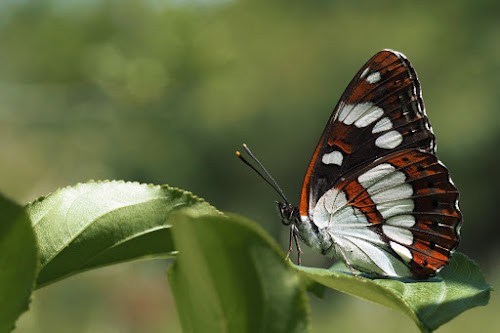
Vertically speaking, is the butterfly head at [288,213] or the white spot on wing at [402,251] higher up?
the butterfly head at [288,213]

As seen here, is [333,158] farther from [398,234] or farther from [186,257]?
[186,257]

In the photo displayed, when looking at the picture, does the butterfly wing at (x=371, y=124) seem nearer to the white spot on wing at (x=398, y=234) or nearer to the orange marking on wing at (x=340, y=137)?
the orange marking on wing at (x=340, y=137)

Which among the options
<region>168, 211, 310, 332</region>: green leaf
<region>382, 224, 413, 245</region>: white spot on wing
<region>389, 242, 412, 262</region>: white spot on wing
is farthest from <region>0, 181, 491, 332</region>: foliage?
<region>382, 224, 413, 245</region>: white spot on wing

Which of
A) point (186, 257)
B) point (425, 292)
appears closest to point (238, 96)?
point (425, 292)

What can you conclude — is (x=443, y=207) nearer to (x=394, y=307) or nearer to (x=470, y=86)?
(x=394, y=307)

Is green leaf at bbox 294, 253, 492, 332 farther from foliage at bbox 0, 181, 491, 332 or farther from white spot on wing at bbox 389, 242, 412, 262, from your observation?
white spot on wing at bbox 389, 242, 412, 262

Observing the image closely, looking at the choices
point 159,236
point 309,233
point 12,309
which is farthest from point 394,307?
point 309,233

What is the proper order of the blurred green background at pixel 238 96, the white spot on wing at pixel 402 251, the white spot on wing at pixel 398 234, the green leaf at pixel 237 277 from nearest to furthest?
1. the green leaf at pixel 237 277
2. the white spot on wing at pixel 402 251
3. the white spot on wing at pixel 398 234
4. the blurred green background at pixel 238 96

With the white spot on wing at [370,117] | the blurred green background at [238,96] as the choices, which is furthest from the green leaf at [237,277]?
the blurred green background at [238,96]
